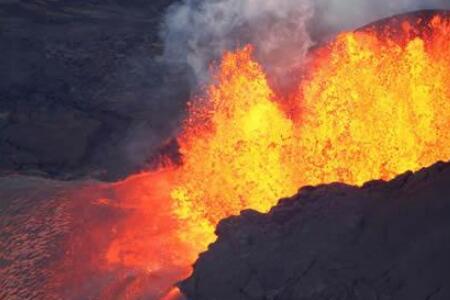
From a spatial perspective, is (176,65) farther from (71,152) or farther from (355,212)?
(355,212)

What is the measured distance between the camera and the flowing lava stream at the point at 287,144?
15.7 m

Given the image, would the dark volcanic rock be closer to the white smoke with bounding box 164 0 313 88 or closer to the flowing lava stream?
the white smoke with bounding box 164 0 313 88

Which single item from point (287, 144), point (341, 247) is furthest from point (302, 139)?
point (341, 247)

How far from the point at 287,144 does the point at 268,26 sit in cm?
605

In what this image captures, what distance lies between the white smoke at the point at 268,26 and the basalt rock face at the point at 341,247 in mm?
8284

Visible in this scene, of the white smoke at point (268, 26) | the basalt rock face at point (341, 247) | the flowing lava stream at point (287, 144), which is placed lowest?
the basalt rock face at point (341, 247)

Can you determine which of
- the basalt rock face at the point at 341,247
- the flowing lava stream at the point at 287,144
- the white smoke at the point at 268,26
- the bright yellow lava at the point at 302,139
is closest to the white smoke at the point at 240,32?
the white smoke at the point at 268,26

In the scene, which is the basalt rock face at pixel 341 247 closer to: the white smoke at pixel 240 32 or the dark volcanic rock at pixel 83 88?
the dark volcanic rock at pixel 83 88

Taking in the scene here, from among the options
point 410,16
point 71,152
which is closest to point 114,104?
point 71,152

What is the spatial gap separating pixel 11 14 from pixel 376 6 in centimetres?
1267

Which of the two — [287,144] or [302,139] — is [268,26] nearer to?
[302,139]

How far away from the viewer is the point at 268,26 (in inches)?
880

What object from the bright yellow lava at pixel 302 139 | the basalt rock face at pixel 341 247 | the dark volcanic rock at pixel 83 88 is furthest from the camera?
the dark volcanic rock at pixel 83 88

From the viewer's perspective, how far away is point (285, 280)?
1155 centimetres
